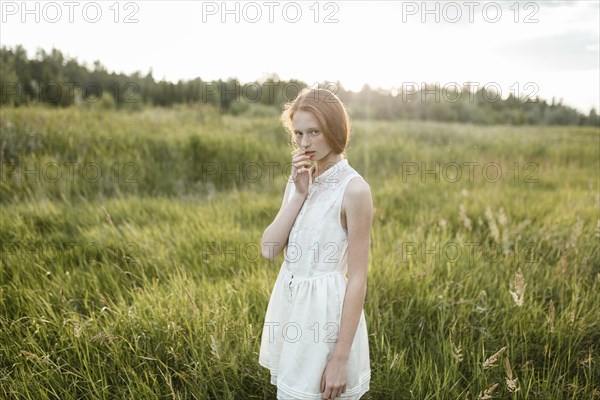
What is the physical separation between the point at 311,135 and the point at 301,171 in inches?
5.9

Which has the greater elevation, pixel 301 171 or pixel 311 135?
pixel 311 135

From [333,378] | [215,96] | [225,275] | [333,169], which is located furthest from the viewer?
[215,96]

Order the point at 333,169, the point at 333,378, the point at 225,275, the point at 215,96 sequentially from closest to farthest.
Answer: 1. the point at 333,378
2. the point at 333,169
3. the point at 225,275
4. the point at 215,96

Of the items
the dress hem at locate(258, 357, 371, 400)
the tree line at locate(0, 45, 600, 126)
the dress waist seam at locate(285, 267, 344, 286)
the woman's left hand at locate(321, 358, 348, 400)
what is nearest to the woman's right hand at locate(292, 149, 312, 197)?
the dress waist seam at locate(285, 267, 344, 286)

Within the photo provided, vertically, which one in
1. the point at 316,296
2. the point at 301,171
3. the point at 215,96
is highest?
the point at 215,96

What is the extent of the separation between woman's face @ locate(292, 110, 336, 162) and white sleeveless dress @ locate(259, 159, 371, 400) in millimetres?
87

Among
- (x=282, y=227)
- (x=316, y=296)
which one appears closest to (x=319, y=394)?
(x=316, y=296)

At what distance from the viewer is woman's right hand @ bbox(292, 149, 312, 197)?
64.5 inches

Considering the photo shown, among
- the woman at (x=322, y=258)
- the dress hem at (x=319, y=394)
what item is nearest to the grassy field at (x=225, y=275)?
the dress hem at (x=319, y=394)

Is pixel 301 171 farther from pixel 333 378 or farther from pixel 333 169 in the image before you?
pixel 333 378

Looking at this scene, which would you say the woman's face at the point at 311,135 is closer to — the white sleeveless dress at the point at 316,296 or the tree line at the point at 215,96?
the white sleeveless dress at the point at 316,296

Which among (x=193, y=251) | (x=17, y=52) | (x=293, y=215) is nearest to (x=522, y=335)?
(x=293, y=215)

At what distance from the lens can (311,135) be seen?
1.67 meters

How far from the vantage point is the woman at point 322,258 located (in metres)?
1.61
